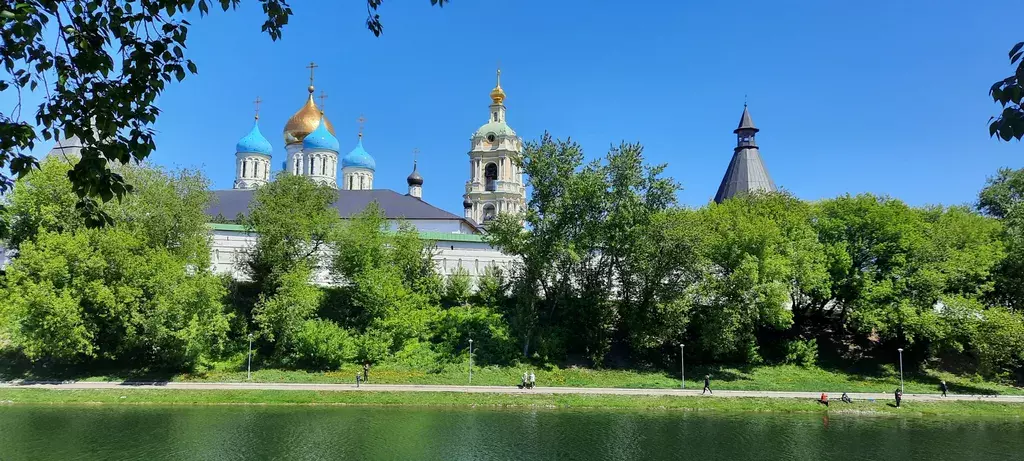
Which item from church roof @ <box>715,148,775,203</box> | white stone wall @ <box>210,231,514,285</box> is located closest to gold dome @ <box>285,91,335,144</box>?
white stone wall @ <box>210,231,514,285</box>

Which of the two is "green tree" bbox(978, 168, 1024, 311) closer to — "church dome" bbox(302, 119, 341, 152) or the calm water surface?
the calm water surface

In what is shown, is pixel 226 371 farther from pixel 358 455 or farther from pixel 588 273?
pixel 588 273

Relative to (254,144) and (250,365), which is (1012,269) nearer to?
(250,365)

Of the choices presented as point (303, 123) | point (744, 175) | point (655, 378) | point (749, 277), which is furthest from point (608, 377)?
point (303, 123)

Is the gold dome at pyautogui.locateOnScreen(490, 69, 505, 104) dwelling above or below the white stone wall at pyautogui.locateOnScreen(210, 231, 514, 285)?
above

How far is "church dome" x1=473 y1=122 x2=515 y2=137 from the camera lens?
74.9 m

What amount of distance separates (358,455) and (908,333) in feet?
91.2

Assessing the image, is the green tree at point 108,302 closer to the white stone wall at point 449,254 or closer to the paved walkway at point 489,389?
the paved walkway at point 489,389

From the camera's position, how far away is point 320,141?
76938 mm

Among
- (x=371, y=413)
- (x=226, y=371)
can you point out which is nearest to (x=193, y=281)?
(x=226, y=371)

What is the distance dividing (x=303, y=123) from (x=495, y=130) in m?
24.3

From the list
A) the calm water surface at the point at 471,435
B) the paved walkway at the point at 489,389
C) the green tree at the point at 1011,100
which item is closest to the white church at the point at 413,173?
the paved walkway at the point at 489,389

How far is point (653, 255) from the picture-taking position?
36.2 m

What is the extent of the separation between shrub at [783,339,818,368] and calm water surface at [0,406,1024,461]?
30.4ft
